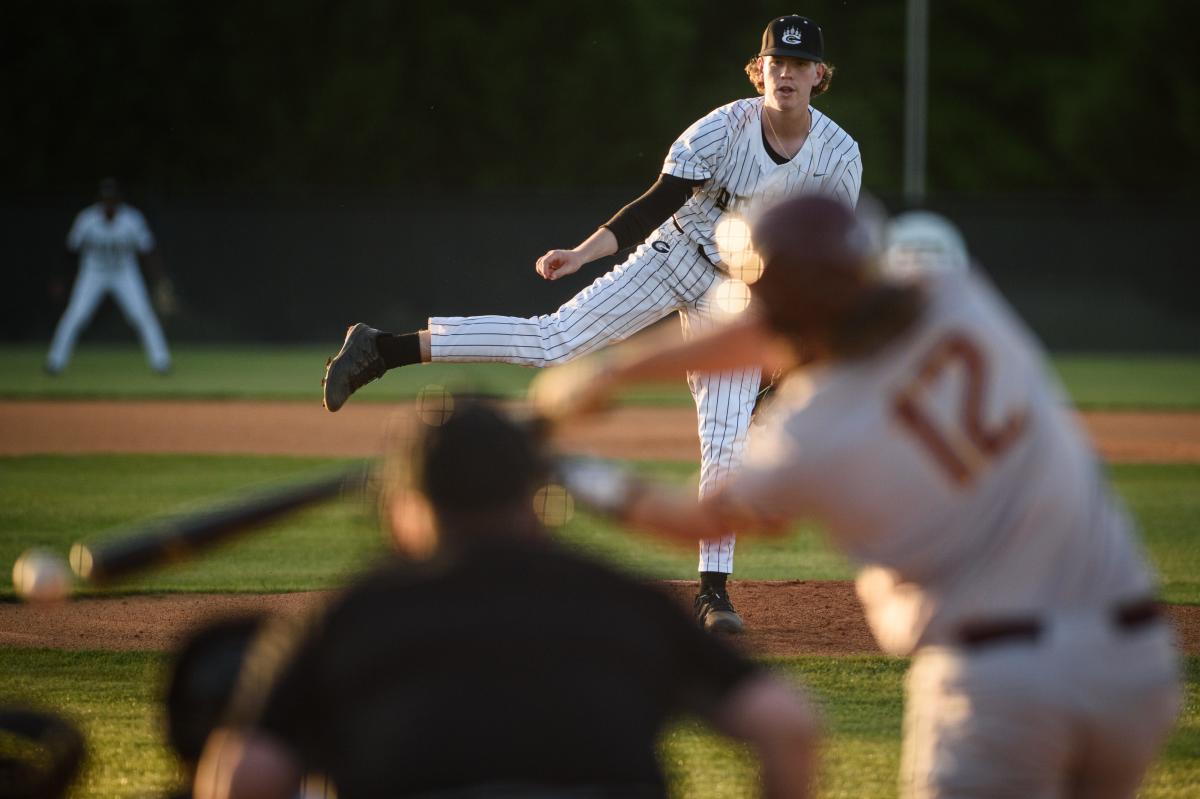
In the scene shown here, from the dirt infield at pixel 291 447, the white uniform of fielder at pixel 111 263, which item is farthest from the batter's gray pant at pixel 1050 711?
the white uniform of fielder at pixel 111 263

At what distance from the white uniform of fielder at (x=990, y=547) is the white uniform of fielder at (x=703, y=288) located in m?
3.43

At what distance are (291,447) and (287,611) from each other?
288 inches

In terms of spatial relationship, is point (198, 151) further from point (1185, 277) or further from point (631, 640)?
point (631, 640)

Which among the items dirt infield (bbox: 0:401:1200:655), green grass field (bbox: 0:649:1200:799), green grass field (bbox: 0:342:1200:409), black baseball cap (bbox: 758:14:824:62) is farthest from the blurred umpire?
green grass field (bbox: 0:342:1200:409)

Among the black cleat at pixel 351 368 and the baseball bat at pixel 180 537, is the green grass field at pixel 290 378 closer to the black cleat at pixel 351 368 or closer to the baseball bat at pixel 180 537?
the black cleat at pixel 351 368

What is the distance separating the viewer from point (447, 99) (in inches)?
1325

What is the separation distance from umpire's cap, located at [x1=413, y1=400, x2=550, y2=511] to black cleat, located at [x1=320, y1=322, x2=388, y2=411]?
3.70 metres

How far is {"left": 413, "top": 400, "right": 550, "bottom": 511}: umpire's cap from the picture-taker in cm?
241

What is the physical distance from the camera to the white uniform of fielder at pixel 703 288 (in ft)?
20.4

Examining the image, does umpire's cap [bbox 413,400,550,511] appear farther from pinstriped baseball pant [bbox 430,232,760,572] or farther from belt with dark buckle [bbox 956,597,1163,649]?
pinstriped baseball pant [bbox 430,232,760,572]

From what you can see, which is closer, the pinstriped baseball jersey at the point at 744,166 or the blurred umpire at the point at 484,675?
the blurred umpire at the point at 484,675

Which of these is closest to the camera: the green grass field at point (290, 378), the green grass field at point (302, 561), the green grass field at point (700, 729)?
the green grass field at point (700, 729)

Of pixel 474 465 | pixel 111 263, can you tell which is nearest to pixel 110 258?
pixel 111 263

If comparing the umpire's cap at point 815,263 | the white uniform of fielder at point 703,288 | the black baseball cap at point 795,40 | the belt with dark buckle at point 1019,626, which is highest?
the black baseball cap at point 795,40
